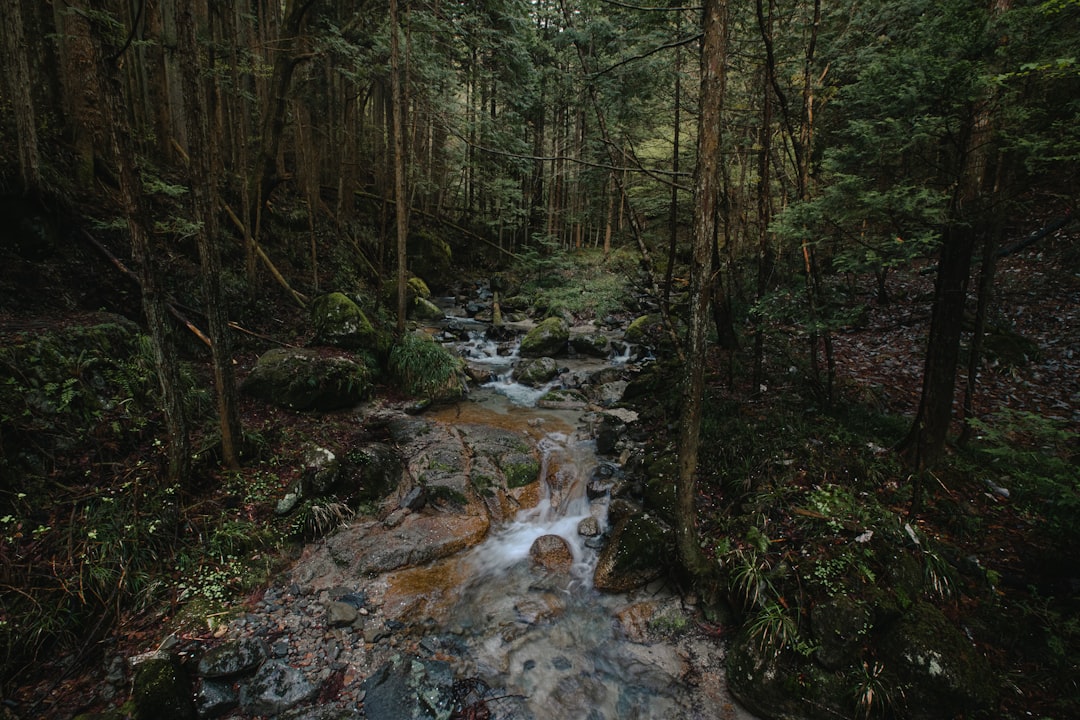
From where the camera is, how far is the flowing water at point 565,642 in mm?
4480

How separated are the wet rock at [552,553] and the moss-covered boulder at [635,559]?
21.8 inches

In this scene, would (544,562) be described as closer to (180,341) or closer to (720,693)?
(720,693)

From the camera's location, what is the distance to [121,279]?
311 inches

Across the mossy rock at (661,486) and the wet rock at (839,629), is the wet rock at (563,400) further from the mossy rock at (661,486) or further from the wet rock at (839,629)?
the wet rock at (839,629)

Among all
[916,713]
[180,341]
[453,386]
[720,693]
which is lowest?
[720,693]

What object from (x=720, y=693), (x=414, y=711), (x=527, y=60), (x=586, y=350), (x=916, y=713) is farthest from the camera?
(x=527, y=60)

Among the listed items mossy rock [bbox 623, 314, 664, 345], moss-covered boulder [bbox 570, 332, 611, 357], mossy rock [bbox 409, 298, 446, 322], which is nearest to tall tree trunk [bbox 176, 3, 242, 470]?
moss-covered boulder [bbox 570, 332, 611, 357]

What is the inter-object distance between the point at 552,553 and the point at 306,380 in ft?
17.5

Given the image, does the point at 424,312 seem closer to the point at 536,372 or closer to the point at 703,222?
the point at 536,372

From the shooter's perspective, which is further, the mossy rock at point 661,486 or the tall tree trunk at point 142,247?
the mossy rock at point 661,486

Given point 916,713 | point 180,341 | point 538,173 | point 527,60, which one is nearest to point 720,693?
point 916,713

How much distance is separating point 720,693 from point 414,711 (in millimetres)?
2974

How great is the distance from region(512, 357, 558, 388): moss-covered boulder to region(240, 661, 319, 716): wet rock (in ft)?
28.1

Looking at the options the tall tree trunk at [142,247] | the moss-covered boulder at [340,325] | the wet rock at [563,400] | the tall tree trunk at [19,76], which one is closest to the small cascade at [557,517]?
the wet rock at [563,400]
